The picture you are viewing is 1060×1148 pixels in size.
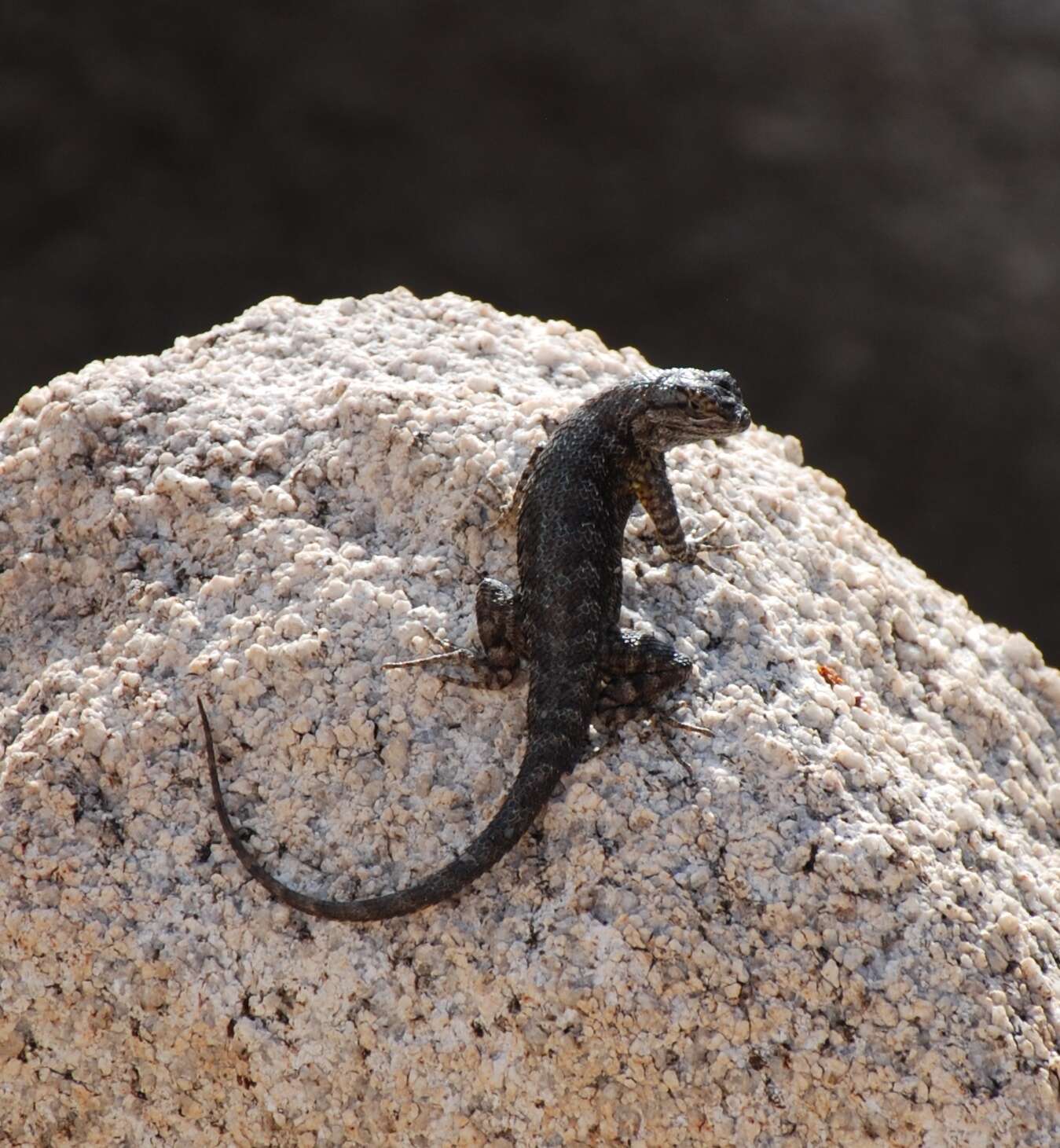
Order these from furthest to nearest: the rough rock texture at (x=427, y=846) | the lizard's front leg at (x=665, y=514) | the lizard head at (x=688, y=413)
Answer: the lizard head at (x=688, y=413)
the lizard's front leg at (x=665, y=514)
the rough rock texture at (x=427, y=846)

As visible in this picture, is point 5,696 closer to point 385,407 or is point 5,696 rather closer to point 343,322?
point 385,407

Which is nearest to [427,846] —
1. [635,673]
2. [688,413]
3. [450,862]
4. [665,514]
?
[450,862]

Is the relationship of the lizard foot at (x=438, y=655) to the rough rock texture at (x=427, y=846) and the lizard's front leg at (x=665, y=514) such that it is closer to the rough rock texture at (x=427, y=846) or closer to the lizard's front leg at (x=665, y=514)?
the rough rock texture at (x=427, y=846)

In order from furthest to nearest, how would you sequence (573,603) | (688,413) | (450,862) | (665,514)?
(688,413)
(665,514)
(573,603)
(450,862)

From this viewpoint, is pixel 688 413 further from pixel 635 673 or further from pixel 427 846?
pixel 427 846

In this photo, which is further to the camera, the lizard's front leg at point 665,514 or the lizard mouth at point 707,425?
the lizard mouth at point 707,425

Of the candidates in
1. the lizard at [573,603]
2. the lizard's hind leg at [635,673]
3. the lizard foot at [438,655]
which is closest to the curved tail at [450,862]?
the lizard at [573,603]

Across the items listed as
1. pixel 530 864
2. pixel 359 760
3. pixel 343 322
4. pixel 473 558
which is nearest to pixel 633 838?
pixel 530 864
